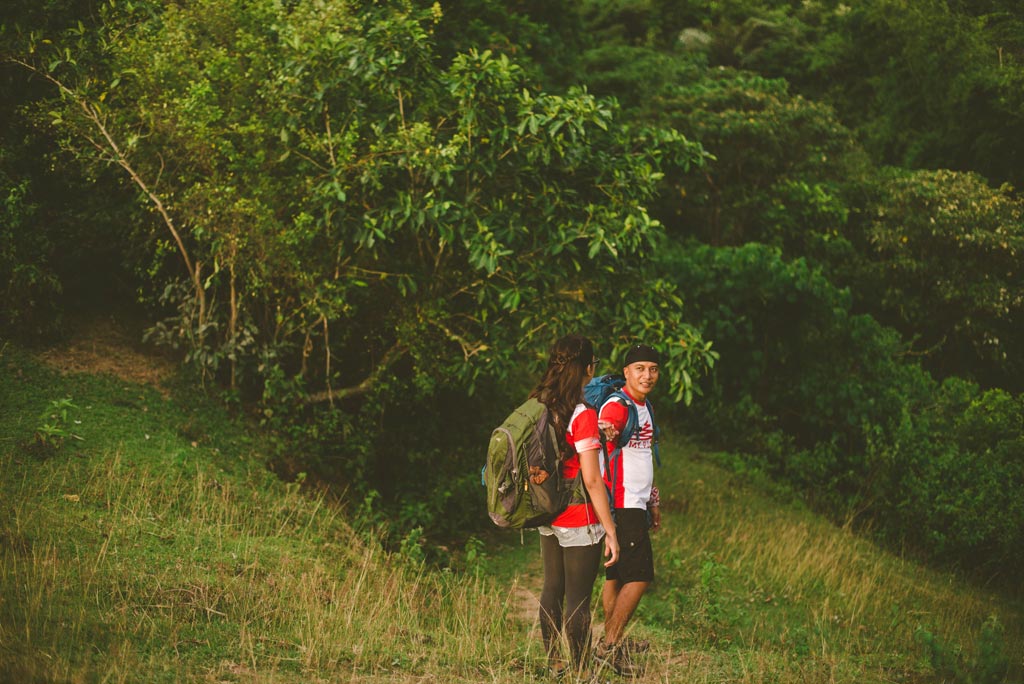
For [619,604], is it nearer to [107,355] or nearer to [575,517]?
[575,517]

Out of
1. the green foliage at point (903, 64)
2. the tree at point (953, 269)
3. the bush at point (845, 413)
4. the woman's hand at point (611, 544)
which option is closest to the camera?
the woman's hand at point (611, 544)

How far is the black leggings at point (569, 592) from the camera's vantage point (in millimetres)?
5074

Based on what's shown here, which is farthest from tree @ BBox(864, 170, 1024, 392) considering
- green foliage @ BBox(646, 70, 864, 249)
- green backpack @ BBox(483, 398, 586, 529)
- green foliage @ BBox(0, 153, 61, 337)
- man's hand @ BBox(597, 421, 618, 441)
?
green foliage @ BBox(0, 153, 61, 337)

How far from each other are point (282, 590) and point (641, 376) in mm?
2960

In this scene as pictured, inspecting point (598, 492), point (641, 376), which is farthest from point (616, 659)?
point (641, 376)

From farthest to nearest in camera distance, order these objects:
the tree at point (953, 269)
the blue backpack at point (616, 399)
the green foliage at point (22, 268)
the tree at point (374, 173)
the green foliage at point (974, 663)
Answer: the tree at point (953, 269)
the green foliage at point (22, 268)
the tree at point (374, 173)
the green foliage at point (974, 663)
the blue backpack at point (616, 399)

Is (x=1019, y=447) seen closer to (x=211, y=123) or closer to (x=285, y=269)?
(x=285, y=269)

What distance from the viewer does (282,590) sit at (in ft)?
20.7

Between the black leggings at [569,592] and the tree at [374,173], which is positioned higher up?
the tree at [374,173]

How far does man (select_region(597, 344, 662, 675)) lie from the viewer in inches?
214

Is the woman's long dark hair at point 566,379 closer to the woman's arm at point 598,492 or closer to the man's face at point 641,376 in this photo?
the woman's arm at point 598,492

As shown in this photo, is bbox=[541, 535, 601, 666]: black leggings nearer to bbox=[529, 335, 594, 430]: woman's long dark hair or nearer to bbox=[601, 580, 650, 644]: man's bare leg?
bbox=[601, 580, 650, 644]: man's bare leg

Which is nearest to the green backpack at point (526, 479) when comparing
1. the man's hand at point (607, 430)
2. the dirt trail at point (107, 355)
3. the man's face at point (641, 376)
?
the man's hand at point (607, 430)

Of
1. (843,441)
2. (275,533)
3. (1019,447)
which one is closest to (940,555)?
(1019,447)
